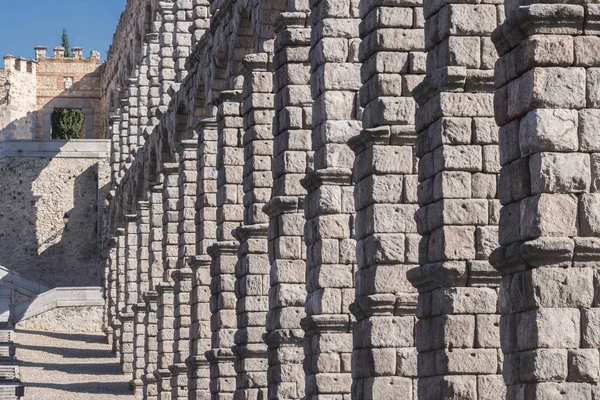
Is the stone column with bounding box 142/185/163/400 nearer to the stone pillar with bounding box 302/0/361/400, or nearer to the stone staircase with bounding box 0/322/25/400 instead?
the stone staircase with bounding box 0/322/25/400

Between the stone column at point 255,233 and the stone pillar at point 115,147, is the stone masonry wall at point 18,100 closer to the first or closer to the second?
the stone pillar at point 115,147

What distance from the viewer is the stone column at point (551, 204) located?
10742mm

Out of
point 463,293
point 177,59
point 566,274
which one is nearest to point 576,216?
point 566,274

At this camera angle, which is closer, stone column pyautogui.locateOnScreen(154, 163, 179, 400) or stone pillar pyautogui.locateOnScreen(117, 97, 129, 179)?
stone column pyautogui.locateOnScreen(154, 163, 179, 400)

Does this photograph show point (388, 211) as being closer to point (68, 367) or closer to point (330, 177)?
point (330, 177)

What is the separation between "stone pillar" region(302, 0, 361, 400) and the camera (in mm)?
18047

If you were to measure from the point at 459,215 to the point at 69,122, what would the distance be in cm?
5666

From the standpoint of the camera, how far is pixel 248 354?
22391 mm

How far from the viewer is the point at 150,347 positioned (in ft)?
114

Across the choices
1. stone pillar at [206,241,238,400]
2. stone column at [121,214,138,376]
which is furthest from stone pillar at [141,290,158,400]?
stone pillar at [206,241,238,400]

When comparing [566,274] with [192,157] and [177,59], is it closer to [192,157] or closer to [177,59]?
[192,157]

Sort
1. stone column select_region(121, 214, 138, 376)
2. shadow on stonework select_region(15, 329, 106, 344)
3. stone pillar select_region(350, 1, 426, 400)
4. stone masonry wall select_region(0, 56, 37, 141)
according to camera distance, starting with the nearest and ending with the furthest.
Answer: stone pillar select_region(350, 1, 426, 400), stone column select_region(121, 214, 138, 376), shadow on stonework select_region(15, 329, 106, 344), stone masonry wall select_region(0, 56, 37, 141)

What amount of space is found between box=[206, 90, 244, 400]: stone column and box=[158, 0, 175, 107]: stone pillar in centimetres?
1036

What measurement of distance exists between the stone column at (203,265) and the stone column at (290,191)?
638 cm
